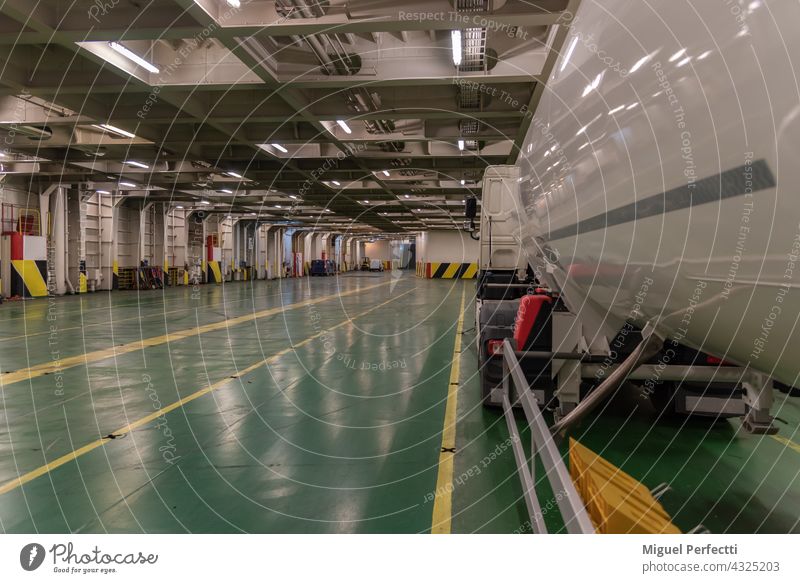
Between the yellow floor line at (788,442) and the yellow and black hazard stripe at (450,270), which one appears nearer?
the yellow floor line at (788,442)

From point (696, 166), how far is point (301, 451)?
379 centimetres

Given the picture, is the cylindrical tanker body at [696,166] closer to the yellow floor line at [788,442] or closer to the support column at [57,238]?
the yellow floor line at [788,442]

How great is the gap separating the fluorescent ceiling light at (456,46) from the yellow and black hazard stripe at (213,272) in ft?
84.4

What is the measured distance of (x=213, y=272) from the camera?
3114 cm

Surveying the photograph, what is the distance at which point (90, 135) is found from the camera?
43.5 feet

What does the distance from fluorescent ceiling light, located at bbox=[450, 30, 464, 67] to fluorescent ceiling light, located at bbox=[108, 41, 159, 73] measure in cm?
485

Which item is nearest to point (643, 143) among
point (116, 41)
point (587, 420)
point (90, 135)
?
point (587, 420)

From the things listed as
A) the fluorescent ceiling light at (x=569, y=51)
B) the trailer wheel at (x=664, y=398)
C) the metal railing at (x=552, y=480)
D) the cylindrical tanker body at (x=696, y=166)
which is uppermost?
the fluorescent ceiling light at (x=569, y=51)

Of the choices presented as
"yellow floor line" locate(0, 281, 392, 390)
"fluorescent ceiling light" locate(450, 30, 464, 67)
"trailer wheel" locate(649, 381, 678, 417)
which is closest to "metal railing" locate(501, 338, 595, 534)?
"trailer wheel" locate(649, 381, 678, 417)

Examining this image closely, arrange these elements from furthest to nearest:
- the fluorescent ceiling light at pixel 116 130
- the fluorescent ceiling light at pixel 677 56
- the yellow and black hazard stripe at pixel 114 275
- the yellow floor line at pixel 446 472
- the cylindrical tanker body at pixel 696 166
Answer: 1. the yellow and black hazard stripe at pixel 114 275
2. the fluorescent ceiling light at pixel 116 130
3. the yellow floor line at pixel 446 472
4. the fluorescent ceiling light at pixel 677 56
5. the cylindrical tanker body at pixel 696 166

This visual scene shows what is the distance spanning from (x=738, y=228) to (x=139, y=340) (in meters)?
10.4

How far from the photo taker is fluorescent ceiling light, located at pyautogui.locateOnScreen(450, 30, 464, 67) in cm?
727

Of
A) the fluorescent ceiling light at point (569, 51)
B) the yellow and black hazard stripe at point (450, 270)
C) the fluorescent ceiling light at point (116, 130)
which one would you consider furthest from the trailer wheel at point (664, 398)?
the yellow and black hazard stripe at point (450, 270)

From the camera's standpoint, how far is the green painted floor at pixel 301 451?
3248 millimetres
